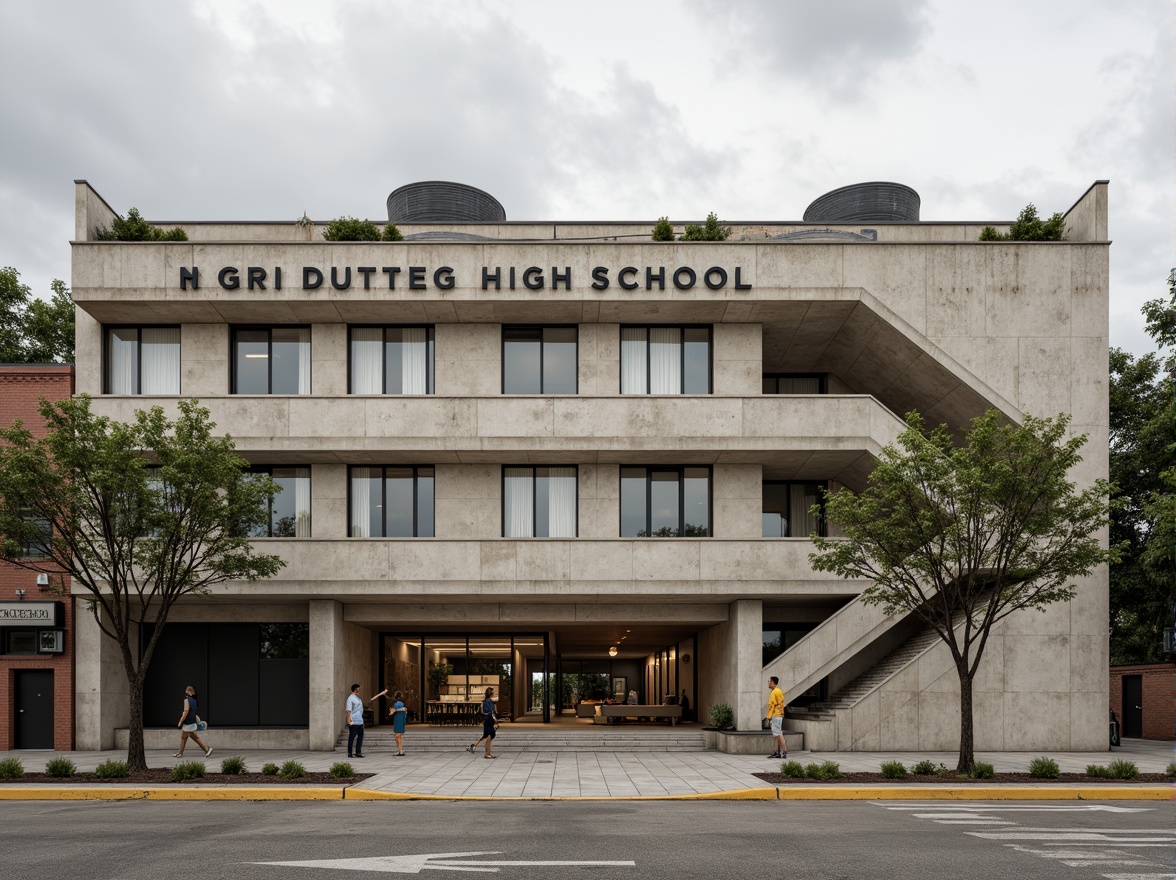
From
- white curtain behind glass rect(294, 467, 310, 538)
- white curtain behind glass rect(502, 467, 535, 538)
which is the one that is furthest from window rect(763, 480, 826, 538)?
white curtain behind glass rect(294, 467, 310, 538)

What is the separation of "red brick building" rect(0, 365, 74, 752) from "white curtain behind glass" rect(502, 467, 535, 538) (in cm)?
1236

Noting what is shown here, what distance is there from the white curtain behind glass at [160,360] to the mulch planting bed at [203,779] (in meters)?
11.7

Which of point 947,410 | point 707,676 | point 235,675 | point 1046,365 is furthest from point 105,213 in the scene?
point 1046,365

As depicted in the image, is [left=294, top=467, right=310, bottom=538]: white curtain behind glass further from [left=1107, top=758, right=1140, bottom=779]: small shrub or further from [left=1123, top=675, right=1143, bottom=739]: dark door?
[left=1123, top=675, right=1143, bottom=739]: dark door

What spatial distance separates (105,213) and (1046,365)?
27.9 metres

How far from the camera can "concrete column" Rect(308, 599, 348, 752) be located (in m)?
25.1

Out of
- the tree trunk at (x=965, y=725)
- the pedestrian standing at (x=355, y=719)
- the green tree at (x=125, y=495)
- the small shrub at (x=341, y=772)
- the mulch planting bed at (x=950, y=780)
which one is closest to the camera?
the mulch planting bed at (x=950, y=780)

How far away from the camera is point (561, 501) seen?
87.9 feet

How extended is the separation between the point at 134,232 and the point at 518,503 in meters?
13.8

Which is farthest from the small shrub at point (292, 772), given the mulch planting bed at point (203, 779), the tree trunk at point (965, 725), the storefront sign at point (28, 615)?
the tree trunk at point (965, 725)

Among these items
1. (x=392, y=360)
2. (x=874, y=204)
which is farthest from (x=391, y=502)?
(x=874, y=204)

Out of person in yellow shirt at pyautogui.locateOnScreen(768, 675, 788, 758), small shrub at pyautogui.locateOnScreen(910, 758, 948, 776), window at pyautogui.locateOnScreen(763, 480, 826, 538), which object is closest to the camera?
small shrub at pyautogui.locateOnScreen(910, 758, 948, 776)

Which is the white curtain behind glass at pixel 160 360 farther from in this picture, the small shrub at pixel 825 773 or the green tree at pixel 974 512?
the small shrub at pixel 825 773

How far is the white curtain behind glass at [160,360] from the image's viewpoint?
26766 mm
